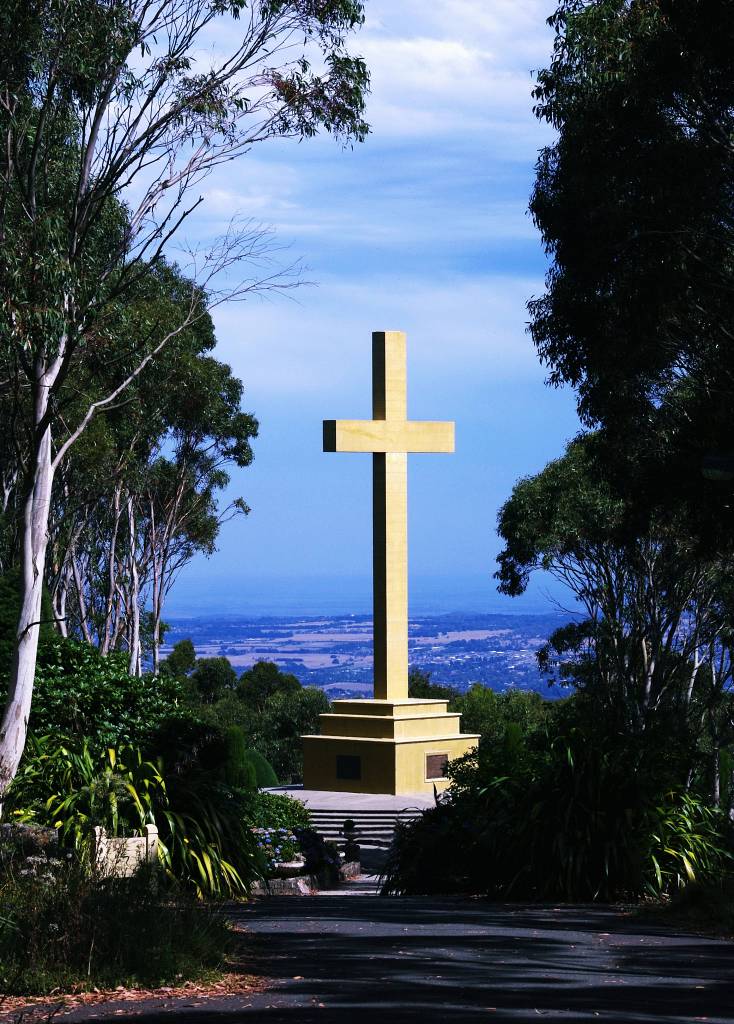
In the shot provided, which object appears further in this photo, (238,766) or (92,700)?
(238,766)

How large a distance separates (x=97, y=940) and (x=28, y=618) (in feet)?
31.8

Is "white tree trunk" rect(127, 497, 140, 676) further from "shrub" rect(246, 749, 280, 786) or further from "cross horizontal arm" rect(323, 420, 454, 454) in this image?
"cross horizontal arm" rect(323, 420, 454, 454)

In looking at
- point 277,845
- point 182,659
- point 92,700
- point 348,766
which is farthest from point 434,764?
point 182,659

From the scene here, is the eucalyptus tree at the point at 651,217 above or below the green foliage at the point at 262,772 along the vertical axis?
above

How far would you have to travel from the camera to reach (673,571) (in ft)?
111

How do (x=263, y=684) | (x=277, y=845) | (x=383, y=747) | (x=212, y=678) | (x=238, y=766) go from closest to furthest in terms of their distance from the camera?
(x=277, y=845)
(x=238, y=766)
(x=383, y=747)
(x=212, y=678)
(x=263, y=684)

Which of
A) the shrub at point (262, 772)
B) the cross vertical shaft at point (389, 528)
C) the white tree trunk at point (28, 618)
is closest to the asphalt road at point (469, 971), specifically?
the white tree trunk at point (28, 618)

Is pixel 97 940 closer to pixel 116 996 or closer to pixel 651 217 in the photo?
pixel 116 996

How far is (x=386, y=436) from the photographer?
29.6m

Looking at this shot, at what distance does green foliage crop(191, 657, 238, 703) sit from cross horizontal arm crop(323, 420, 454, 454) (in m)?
28.2

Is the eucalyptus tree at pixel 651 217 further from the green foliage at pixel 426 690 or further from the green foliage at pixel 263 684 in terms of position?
the green foliage at pixel 263 684

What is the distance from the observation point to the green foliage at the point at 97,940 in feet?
24.0

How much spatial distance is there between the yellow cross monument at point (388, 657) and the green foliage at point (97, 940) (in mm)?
Answer: 20939

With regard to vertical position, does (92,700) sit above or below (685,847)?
above
